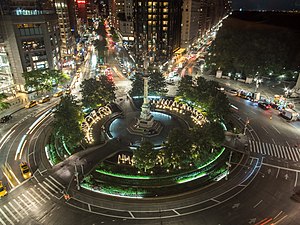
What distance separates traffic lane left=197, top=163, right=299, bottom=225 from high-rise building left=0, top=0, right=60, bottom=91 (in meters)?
85.6

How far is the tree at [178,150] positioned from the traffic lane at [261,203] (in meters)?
10.4

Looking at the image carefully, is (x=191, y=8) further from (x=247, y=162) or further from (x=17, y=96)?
(x=247, y=162)

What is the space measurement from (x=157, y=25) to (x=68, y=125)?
10123 centimetres

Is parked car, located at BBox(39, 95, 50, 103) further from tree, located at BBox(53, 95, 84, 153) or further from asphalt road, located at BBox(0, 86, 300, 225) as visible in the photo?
asphalt road, located at BBox(0, 86, 300, 225)

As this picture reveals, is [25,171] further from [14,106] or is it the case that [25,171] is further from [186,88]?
[186,88]

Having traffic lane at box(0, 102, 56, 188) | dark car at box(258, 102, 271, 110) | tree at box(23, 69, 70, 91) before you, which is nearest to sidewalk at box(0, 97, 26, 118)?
tree at box(23, 69, 70, 91)

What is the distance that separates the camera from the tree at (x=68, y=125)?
167ft


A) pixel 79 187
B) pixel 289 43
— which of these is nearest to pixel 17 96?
pixel 79 187

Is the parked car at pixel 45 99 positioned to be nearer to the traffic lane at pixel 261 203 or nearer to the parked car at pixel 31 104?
the parked car at pixel 31 104

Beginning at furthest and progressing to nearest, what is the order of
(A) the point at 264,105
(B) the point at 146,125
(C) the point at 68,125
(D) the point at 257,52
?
1. (D) the point at 257,52
2. (A) the point at 264,105
3. (B) the point at 146,125
4. (C) the point at 68,125

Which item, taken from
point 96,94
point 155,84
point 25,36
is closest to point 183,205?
point 96,94

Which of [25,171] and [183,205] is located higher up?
[25,171]

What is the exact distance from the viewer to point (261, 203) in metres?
40.1

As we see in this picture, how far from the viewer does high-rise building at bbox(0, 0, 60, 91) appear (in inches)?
3305
